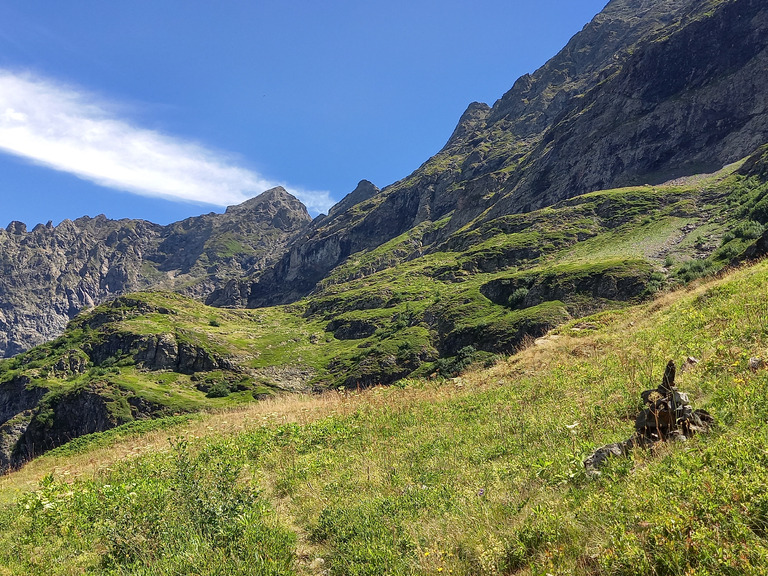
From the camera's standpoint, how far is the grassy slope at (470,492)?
15.7ft

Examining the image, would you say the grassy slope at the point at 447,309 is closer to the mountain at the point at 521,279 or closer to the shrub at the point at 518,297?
the shrub at the point at 518,297

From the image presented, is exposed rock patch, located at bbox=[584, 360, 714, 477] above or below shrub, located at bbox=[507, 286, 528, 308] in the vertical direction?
above

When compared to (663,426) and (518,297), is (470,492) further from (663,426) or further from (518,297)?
(518,297)

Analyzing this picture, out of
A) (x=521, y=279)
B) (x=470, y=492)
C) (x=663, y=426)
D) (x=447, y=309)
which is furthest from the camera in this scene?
(x=447, y=309)

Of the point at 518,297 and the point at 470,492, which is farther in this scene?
the point at 518,297

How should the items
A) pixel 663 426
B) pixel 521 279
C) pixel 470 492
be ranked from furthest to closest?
1. pixel 521 279
2. pixel 470 492
3. pixel 663 426

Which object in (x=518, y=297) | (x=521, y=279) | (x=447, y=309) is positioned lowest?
(x=518, y=297)

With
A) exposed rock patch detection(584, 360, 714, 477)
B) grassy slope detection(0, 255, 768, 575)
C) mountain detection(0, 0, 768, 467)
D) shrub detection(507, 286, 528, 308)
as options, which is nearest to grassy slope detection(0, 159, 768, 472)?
shrub detection(507, 286, 528, 308)

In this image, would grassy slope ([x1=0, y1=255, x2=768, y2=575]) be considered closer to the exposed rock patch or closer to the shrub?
the exposed rock patch

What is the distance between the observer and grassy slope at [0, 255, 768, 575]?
479 centimetres

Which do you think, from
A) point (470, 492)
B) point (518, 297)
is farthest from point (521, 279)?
point (470, 492)

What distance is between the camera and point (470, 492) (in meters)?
7.28

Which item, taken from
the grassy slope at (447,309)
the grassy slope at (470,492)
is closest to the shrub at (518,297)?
the grassy slope at (447,309)

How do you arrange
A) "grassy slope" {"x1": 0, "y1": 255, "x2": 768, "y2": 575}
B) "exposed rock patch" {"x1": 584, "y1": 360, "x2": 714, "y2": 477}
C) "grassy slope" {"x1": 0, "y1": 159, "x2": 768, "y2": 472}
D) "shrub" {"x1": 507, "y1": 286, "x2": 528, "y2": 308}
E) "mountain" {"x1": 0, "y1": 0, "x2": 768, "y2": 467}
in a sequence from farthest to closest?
1. "shrub" {"x1": 507, "y1": 286, "x2": 528, "y2": 308}
2. "mountain" {"x1": 0, "y1": 0, "x2": 768, "y2": 467}
3. "grassy slope" {"x1": 0, "y1": 159, "x2": 768, "y2": 472}
4. "exposed rock patch" {"x1": 584, "y1": 360, "x2": 714, "y2": 477}
5. "grassy slope" {"x1": 0, "y1": 255, "x2": 768, "y2": 575}
